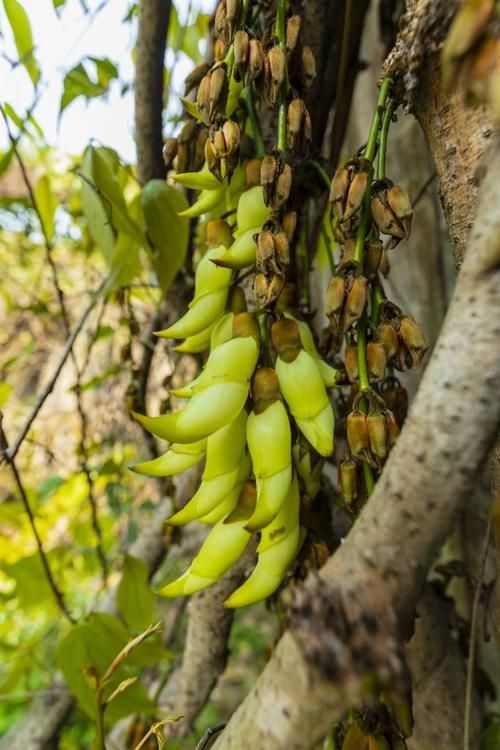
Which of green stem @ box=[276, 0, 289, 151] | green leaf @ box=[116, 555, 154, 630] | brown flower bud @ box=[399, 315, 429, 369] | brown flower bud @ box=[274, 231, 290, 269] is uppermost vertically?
green stem @ box=[276, 0, 289, 151]

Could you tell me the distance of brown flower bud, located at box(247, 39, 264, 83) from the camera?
38cm

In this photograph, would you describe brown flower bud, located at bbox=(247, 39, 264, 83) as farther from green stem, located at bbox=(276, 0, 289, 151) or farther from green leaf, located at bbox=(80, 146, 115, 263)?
green leaf, located at bbox=(80, 146, 115, 263)

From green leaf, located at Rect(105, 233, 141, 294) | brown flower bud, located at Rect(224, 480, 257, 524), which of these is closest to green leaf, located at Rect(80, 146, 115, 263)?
green leaf, located at Rect(105, 233, 141, 294)

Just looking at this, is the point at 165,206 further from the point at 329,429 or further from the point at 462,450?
the point at 462,450

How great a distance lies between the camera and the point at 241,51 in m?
0.38

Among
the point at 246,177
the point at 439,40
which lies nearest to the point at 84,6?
the point at 246,177

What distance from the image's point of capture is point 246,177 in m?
0.44

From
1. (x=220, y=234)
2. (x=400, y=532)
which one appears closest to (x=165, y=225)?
(x=220, y=234)

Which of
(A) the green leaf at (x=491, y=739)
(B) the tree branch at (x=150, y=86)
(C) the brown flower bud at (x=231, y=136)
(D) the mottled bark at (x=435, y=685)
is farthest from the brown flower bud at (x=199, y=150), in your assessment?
(A) the green leaf at (x=491, y=739)

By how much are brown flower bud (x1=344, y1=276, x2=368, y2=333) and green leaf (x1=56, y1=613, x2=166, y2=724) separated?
0.40m

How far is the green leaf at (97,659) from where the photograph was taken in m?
0.56

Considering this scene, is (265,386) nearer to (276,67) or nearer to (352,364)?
(352,364)

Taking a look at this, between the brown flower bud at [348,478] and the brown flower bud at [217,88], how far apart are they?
213 millimetres

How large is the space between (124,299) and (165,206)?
0.22m
